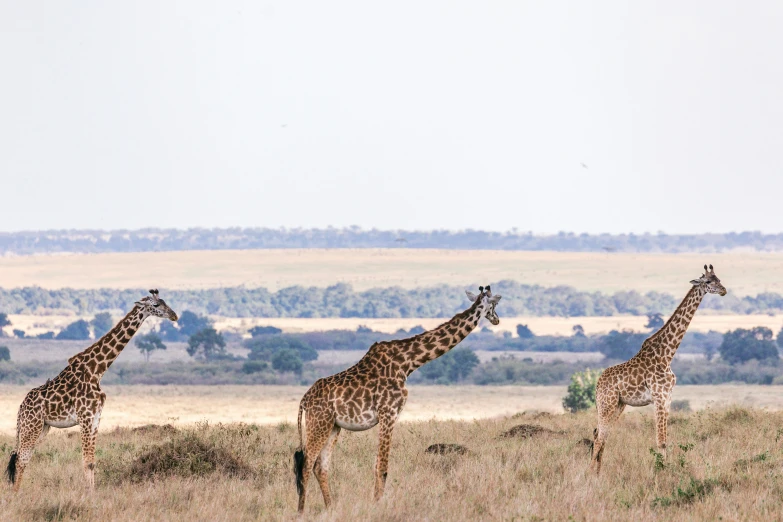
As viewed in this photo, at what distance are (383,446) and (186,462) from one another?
12.3 ft

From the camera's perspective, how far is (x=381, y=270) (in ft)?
589

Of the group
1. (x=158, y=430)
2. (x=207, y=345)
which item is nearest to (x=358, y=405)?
(x=158, y=430)

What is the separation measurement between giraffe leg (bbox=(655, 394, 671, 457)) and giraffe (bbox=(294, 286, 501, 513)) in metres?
3.17

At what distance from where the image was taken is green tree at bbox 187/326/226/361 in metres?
91.5

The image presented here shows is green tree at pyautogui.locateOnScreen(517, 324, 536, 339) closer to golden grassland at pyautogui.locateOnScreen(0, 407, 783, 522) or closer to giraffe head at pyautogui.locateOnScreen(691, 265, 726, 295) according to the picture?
golden grassland at pyautogui.locateOnScreen(0, 407, 783, 522)

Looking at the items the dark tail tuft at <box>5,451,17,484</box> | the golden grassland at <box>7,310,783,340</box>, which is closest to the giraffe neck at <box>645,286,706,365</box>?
the dark tail tuft at <box>5,451,17,484</box>

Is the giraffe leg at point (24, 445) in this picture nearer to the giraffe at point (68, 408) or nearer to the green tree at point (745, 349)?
the giraffe at point (68, 408)

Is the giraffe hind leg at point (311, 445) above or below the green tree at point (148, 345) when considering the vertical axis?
above

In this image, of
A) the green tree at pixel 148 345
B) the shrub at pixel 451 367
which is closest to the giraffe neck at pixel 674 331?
the shrub at pixel 451 367

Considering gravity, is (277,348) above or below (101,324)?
above

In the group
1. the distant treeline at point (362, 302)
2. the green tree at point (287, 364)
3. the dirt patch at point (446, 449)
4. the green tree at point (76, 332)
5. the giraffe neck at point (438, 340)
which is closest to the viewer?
the giraffe neck at point (438, 340)

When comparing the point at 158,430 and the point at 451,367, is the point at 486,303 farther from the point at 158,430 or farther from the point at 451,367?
the point at 451,367

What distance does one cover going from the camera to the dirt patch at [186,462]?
14.9 meters

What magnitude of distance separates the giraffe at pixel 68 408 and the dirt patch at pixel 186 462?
147 cm
